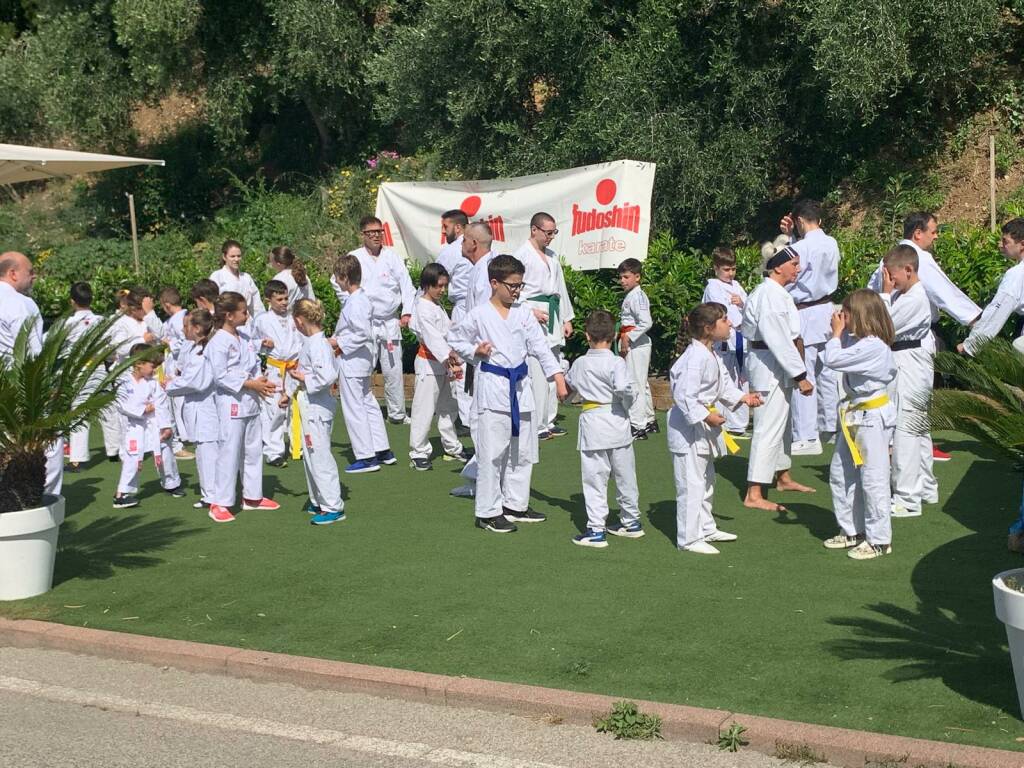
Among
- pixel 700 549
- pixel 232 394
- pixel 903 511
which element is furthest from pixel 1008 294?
pixel 232 394

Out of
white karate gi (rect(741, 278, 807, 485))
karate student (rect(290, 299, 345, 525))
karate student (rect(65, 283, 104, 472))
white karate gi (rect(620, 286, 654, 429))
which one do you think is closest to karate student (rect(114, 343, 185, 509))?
karate student (rect(65, 283, 104, 472))

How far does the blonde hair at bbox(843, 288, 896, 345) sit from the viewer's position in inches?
319

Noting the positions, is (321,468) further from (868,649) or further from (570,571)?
(868,649)

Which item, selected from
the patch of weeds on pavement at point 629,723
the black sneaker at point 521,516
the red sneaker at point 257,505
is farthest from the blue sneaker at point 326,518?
the patch of weeds on pavement at point 629,723

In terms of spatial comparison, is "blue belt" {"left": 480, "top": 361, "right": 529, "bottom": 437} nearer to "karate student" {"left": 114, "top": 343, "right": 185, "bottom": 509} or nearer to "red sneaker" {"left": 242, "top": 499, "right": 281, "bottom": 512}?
"red sneaker" {"left": 242, "top": 499, "right": 281, "bottom": 512}

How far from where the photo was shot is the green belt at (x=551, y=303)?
1205cm

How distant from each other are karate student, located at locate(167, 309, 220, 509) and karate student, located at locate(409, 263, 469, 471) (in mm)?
2108

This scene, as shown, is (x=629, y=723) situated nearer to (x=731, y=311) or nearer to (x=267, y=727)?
(x=267, y=727)

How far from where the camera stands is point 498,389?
921cm

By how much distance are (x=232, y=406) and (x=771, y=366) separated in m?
4.08

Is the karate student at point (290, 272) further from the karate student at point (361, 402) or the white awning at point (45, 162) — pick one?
the white awning at point (45, 162)

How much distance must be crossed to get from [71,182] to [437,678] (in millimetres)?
28077

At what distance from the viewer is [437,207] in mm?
17141

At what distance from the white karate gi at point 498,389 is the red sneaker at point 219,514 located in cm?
199
